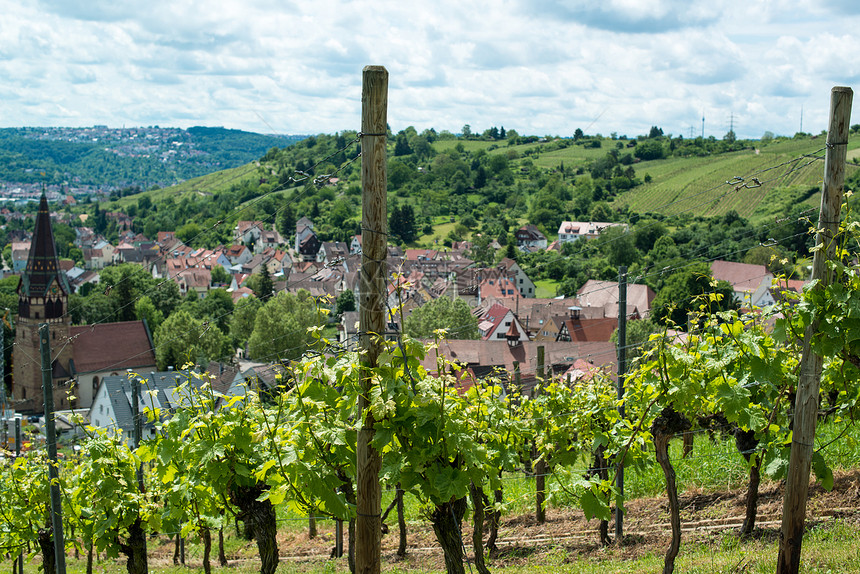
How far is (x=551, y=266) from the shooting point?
90.7m

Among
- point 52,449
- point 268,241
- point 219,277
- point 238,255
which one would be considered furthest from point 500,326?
point 268,241

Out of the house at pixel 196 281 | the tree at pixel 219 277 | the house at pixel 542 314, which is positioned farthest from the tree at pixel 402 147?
the house at pixel 542 314

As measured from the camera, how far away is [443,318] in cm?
5609

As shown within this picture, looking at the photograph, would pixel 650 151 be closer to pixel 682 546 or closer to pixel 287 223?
pixel 287 223

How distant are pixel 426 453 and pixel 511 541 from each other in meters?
6.47

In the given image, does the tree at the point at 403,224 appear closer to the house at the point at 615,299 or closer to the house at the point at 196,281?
the house at the point at 196,281

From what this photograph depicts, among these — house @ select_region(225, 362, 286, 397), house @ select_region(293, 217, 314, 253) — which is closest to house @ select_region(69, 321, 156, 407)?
house @ select_region(225, 362, 286, 397)

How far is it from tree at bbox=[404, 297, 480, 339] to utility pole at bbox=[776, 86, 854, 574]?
152 feet

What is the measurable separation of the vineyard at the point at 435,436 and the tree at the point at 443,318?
42519 millimetres

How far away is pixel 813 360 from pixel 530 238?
107 m

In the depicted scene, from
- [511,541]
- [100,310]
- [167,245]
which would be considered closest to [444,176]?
[167,245]

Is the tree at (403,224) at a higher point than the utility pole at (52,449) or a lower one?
higher

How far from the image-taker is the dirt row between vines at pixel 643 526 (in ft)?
30.4

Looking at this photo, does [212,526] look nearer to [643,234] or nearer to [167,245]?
[643,234]
